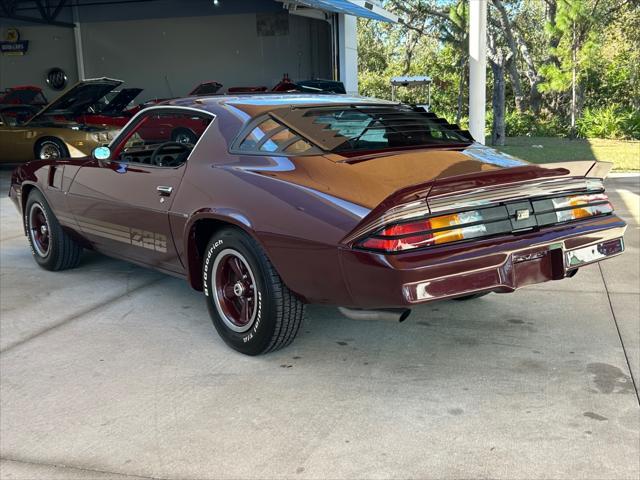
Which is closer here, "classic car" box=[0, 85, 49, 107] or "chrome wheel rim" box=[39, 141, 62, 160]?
"chrome wheel rim" box=[39, 141, 62, 160]

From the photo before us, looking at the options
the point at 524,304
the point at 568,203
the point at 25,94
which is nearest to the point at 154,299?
the point at 524,304

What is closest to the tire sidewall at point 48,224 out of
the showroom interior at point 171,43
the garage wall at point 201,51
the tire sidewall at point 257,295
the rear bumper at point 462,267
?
the tire sidewall at point 257,295

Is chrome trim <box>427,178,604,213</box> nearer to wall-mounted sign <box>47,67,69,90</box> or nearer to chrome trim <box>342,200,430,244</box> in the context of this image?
chrome trim <box>342,200,430,244</box>

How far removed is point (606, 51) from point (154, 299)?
2699cm

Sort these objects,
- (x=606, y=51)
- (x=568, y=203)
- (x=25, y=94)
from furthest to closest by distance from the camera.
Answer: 1. (x=606, y=51)
2. (x=25, y=94)
3. (x=568, y=203)

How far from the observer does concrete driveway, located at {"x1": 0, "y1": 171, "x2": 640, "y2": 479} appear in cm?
271

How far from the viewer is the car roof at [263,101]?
407 centimetres

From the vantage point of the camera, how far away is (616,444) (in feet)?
9.11

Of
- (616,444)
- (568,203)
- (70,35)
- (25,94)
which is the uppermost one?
(70,35)

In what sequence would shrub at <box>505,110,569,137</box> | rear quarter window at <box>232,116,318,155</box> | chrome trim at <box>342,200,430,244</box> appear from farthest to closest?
shrub at <box>505,110,569,137</box> < rear quarter window at <box>232,116,318,155</box> < chrome trim at <box>342,200,430,244</box>

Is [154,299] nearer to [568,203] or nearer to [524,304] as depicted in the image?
[524,304]

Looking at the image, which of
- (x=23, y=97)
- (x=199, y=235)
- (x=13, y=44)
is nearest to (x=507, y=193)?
(x=199, y=235)

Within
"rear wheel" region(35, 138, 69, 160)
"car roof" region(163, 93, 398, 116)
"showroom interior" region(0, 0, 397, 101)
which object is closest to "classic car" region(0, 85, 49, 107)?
"showroom interior" region(0, 0, 397, 101)

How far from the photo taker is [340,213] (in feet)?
10.3
